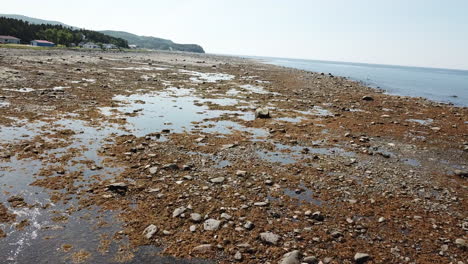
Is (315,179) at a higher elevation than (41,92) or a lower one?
lower

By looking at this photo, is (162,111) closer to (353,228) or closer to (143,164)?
(143,164)

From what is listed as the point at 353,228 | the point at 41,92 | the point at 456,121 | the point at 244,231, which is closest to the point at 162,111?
the point at 41,92

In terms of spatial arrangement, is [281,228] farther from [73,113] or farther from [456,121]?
[456,121]

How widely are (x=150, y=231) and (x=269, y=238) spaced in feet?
13.1

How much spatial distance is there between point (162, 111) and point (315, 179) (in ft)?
57.3

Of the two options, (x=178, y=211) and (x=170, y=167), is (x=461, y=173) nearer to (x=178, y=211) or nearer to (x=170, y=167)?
(x=178, y=211)

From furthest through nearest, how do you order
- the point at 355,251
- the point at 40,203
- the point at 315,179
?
the point at 315,179 → the point at 40,203 → the point at 355,251

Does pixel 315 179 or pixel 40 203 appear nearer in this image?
pixel 40 203

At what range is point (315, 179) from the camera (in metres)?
13.2

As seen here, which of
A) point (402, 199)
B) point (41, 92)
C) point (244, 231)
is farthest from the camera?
point (41, 92)

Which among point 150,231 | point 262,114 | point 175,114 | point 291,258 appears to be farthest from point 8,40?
point 291,258

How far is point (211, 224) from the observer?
9.33m

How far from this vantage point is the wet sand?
8219 millimetres

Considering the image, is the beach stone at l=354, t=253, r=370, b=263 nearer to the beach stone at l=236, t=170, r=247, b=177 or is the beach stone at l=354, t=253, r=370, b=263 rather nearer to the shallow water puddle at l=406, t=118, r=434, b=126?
the beach stone at l=236, t=170, r=247, b=177
